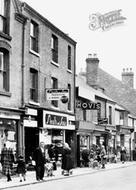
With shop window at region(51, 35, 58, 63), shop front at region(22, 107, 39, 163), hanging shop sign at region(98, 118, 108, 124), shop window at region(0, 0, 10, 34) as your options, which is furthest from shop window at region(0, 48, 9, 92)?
hanging shop sign at region(98, 118, 108, 124)

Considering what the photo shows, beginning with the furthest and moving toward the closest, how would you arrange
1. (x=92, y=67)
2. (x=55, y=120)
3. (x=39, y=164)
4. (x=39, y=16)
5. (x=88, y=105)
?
1. (x=92, y=67)
2. (x=88, y=105)
3. (x=55, y=120)
4. (x=39, y=16)
5. (x=39, y=164)

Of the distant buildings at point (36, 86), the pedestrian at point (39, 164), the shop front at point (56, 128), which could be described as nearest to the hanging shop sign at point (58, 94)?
the distant buildings at point (36, 86)

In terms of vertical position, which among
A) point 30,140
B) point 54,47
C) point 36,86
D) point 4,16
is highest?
point 4,16

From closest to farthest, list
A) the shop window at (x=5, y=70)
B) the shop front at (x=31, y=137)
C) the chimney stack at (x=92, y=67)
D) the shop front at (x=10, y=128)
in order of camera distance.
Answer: the shop front at (x=10, y=128) < the shop window at (x=5, y=70) < the shop front at (x=31, y=137) < the chimney stack at (x=92, y=67)

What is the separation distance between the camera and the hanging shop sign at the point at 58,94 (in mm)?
24312

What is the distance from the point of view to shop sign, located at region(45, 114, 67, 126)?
25.7m

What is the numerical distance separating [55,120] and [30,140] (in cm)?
246

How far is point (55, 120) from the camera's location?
88.8 ft

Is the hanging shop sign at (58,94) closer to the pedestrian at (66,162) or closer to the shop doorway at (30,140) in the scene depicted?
the shop doorway at (30,140)

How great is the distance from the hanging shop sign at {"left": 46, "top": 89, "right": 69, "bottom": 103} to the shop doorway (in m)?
1.90

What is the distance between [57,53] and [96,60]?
54.9 ft

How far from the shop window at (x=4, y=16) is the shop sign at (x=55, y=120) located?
19.3 ft

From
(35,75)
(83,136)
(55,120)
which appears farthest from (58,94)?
(83,136)

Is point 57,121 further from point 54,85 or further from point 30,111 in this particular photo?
point 30,111
